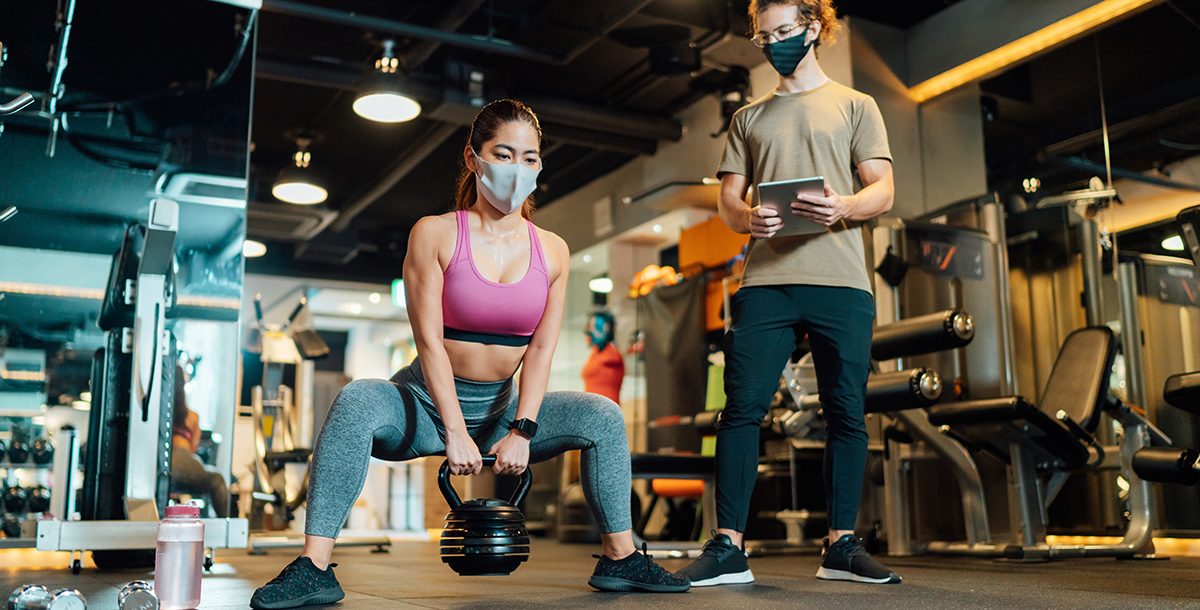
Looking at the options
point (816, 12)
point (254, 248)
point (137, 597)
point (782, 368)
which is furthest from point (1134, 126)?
point (254, 248)

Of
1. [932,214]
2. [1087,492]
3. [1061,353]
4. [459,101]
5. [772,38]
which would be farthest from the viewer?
[459,101]

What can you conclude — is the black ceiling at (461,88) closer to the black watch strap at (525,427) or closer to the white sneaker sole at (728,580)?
the black watch strap at (525,427)

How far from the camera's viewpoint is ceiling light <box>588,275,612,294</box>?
844cm

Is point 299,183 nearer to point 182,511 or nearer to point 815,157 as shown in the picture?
point 815,157

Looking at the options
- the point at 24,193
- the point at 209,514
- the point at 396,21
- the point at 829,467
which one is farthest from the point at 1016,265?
the point at 24,193

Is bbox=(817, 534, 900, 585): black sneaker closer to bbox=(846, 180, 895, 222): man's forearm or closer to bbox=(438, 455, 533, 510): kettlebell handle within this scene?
bbox=(846, 180, 895, 222): man's forearm

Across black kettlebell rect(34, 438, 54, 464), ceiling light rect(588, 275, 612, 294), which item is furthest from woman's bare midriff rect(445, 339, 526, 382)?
ceiling light rect(588, 275, 612, 294)

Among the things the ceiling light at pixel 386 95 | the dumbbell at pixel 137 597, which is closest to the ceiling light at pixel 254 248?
the ceiling light at pixel 386 95

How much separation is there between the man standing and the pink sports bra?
25.4 inches

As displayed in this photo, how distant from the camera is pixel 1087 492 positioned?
4902 millimetres

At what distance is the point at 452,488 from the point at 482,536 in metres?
0.13

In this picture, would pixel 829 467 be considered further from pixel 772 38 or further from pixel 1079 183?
pixel 1079 183

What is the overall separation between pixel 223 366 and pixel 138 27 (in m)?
1.23

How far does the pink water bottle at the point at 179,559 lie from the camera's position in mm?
1782
